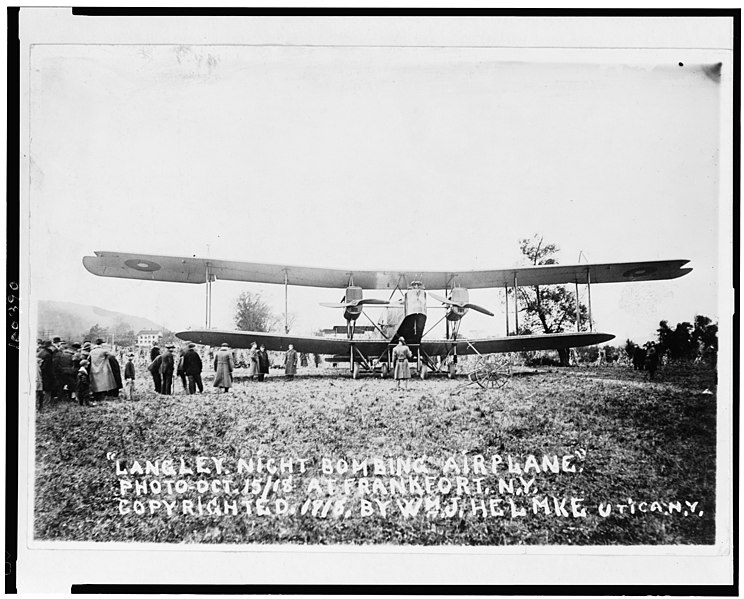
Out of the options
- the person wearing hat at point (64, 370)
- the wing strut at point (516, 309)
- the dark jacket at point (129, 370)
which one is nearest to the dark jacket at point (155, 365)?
the dark jacket at point (129, 370)

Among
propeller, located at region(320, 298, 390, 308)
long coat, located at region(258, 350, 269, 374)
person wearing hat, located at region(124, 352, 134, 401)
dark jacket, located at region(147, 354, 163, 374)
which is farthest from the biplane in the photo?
person wearing hat, located at region(124, 352, 134, 401)

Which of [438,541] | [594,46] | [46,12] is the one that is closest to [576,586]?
[438,541]

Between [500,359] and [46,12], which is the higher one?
[46,12]

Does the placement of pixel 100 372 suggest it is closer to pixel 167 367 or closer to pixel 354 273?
pixel 167 367

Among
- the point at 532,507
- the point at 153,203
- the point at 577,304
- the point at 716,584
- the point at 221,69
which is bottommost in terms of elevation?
the point at 716,584

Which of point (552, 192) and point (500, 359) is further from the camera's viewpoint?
point (500, 359)

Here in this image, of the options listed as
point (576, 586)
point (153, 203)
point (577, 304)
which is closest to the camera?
point (576, 586)

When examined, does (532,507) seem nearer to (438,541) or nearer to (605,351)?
(438,541)
